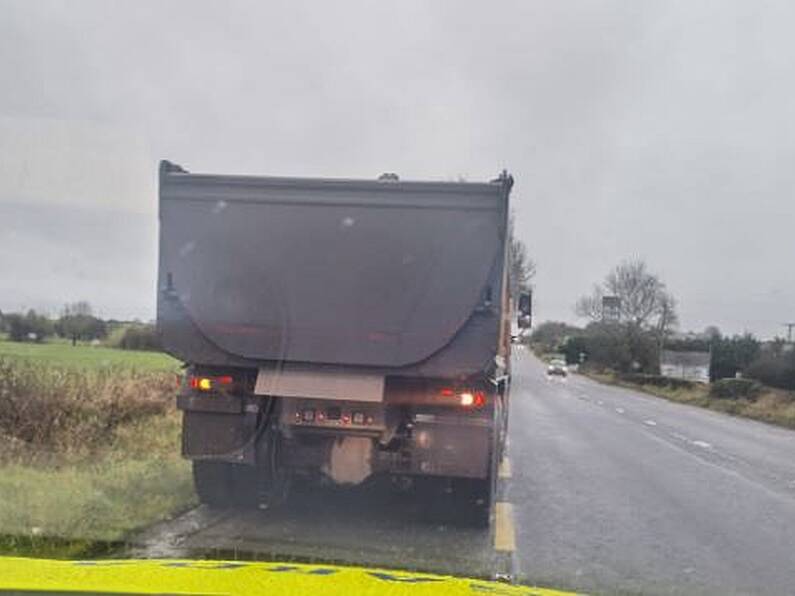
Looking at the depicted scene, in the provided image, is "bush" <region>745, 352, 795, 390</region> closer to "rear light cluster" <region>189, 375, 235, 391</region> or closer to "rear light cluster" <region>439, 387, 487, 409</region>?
"rear light cluster" <region>439, 387, 487, 409</region>

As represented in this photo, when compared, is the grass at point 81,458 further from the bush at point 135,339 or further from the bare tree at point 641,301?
the bare tree at point 641,301

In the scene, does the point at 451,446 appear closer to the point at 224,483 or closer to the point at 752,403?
the point at 224,483

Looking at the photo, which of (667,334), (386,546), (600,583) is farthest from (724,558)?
(667,334)

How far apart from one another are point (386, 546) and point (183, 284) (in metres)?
2.58

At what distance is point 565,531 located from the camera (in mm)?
8398

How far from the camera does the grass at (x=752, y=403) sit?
34.5 m

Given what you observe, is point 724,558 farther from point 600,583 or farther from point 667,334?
point 667,334

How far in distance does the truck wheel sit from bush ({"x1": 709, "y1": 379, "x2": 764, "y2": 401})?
3734 centimetres

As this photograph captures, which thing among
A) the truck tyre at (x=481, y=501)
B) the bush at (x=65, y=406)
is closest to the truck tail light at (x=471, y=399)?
the truck tyre at (x=481, y=501)

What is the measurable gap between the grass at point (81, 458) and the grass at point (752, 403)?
2501 centimetres

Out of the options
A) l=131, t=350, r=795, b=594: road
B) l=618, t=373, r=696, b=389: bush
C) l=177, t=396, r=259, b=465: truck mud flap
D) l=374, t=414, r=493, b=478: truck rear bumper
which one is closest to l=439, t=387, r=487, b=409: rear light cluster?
l=374, t=414, r=493, b=478: truck rear bumper

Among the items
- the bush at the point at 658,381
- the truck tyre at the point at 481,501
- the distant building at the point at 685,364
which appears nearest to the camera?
the truck tyre at the point at 481,501

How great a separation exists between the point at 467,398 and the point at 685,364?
71868 mm

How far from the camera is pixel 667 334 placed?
8575 centimetres
